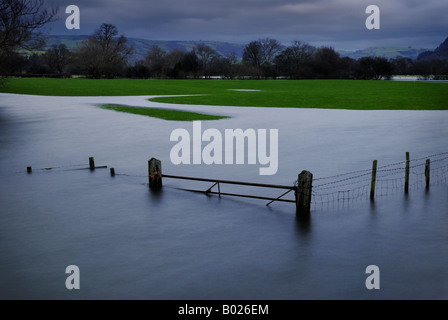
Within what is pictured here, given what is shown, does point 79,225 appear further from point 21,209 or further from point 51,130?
point 51,130

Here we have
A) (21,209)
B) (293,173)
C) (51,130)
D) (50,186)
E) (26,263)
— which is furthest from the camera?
(51,130)

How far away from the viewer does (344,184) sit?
28.0 meters

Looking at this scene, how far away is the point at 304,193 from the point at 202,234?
487 centimetres

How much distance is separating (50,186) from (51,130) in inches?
982

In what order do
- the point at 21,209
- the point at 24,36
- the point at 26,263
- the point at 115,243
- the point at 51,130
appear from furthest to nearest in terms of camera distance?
the point at 24,36 < the point at 51,130 < the point at 21,209 < the point at 115,243 < the point at 26,263

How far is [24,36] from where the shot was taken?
61.2 metres

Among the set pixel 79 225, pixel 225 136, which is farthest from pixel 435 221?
pixel 225 136

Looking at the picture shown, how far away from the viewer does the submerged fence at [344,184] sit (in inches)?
855
